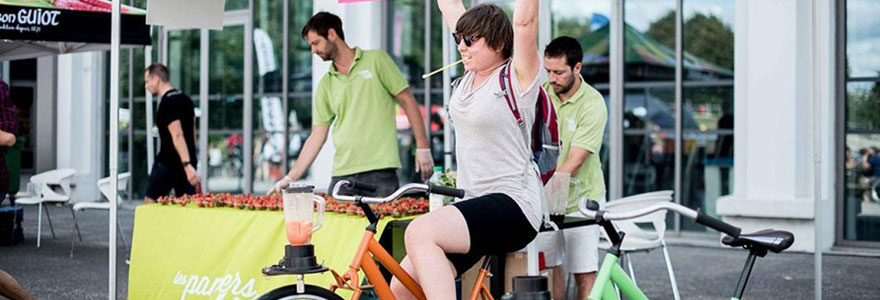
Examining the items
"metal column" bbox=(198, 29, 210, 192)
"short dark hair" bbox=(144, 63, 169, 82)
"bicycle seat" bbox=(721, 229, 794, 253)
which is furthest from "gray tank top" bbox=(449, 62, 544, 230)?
"metal column" bbox=(198, 29, 210, 192)

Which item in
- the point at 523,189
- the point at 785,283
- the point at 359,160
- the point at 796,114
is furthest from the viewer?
the point at 796,114

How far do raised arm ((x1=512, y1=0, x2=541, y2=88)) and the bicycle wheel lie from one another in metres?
1.04

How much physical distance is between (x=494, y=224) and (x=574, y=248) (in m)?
1.38

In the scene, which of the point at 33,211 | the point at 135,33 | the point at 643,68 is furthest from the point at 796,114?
the point at 33,211

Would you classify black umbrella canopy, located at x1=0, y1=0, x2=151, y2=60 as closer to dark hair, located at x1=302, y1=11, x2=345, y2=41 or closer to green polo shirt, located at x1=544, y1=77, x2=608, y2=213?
dark hair, located at x1=302, y1=11, x2=345, y2=41

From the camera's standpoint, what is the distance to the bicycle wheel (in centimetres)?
346

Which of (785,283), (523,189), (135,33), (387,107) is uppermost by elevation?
(135,33)

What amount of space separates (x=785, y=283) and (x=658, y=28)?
3494 millimetres

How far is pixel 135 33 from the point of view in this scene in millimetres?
7977

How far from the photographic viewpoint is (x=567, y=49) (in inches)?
177

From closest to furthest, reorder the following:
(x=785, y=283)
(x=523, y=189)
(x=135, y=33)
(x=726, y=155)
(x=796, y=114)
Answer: (x=523, y=189) < (x=785, y=283) < (x=135, y=33) < (x=796, y=114) < (x=726, y=155)

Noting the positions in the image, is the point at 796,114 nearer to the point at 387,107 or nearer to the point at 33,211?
the point at 387,107

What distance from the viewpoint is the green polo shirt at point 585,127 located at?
180 inches

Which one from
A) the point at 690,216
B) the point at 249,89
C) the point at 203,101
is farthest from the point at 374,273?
the point at 203,101
